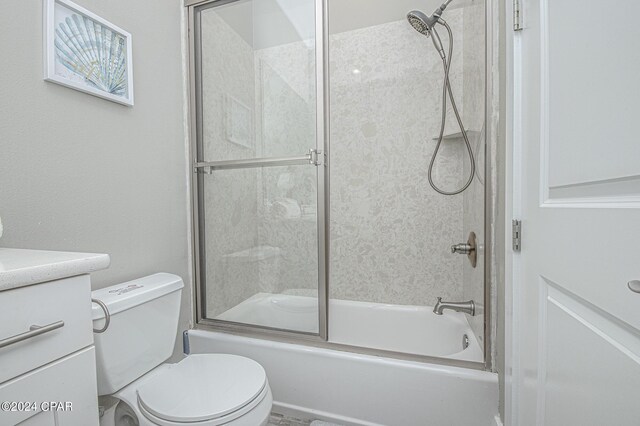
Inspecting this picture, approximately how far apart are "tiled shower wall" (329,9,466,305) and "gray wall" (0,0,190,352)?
1.00 m

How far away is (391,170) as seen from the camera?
1.92 m

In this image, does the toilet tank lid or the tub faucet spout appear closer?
the toilet tank lid

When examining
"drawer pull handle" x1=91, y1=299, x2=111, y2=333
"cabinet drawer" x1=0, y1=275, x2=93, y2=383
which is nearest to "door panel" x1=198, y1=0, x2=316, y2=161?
"drawer pull handle" x1=91, y1=299, x2=111, y2=333

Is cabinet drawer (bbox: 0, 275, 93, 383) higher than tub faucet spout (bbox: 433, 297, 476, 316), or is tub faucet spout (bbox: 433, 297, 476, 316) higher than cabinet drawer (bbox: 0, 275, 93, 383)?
cabinet drawer (bbox: 0, 275, 93, 383)

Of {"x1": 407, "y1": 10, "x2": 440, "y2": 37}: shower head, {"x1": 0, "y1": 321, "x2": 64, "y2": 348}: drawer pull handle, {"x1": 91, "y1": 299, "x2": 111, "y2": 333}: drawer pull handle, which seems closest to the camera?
{"x1": 0, "y1": 321, "x2": 64, "y2": 348}: drawer pull handle

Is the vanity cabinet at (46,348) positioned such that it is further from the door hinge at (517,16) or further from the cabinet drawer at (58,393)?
the door hinge at (517,16)

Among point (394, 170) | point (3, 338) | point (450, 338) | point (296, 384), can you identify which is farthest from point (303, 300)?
point (3, 338)

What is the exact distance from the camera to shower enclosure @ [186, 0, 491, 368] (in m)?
1.54

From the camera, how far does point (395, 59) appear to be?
6.17ft

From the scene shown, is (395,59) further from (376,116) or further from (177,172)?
(177,172)

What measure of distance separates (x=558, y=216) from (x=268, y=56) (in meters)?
1.57

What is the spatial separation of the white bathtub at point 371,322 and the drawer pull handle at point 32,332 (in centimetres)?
113

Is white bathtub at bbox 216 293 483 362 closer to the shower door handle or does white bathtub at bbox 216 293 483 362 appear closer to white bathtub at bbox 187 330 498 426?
white bathtub at bbox 187 330 498 426

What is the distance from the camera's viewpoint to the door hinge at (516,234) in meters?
0.95
